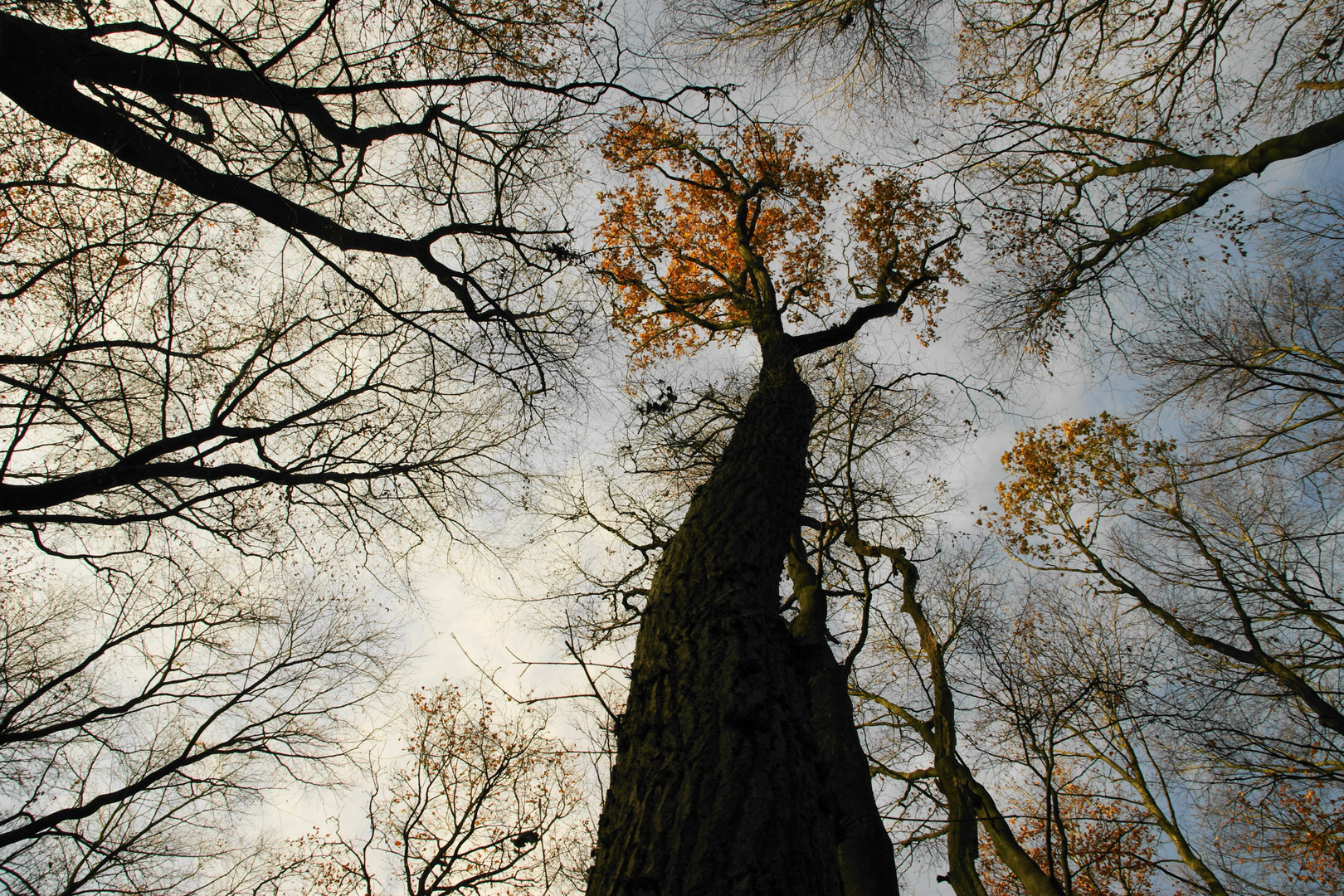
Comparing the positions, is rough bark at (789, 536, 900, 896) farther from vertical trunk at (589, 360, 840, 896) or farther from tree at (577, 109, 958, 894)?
vertical trunk at (589, 360, 840, 896)

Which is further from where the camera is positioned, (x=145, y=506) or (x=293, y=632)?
(x=293, y=632)

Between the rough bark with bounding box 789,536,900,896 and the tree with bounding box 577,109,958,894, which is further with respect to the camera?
the rough bark with bounding box 789,536,900,896

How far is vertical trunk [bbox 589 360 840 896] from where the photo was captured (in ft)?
4.82

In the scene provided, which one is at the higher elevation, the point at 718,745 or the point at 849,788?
the point at 849,788

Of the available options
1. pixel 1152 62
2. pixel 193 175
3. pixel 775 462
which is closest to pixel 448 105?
pixel 193 175

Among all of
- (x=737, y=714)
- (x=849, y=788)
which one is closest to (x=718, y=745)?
(x=737, y=714)

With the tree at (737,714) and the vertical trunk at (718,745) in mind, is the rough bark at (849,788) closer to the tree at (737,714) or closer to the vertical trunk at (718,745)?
the tree at (737,714)

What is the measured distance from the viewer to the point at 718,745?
5.74ft

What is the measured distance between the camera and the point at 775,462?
353 centimetres

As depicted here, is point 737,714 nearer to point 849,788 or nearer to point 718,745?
point 718,745

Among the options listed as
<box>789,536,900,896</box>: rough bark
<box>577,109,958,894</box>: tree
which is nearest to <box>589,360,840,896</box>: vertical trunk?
<box>577,109,958,894</box>: tree

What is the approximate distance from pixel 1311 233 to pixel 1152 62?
89.2 inches

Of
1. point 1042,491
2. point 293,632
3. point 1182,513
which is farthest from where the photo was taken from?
point 1042,491

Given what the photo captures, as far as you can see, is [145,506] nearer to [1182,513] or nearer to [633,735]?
[633,735]
